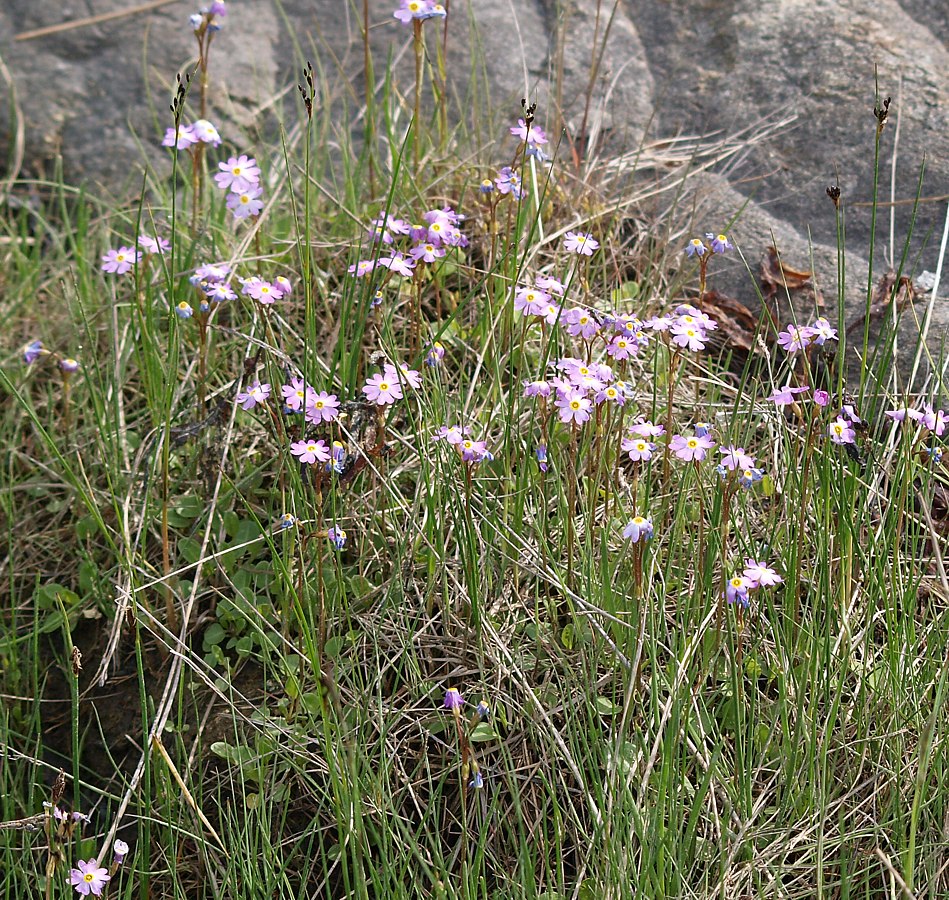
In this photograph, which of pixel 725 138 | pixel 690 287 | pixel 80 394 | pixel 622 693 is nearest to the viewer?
pixel 622 693

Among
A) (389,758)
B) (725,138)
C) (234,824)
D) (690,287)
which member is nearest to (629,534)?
(389,758)

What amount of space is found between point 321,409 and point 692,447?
0.66m

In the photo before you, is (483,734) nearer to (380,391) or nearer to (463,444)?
(463,444)

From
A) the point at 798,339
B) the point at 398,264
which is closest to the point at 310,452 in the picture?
the point at 398,264

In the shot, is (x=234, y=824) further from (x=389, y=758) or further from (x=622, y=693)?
(x=622, y=693)

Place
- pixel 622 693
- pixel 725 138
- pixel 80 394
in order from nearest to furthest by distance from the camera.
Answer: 1. pixel 622 693
2. pixel 80 394
3. pixel 725 138

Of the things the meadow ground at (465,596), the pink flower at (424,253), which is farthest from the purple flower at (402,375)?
the pink flower at (424,253)

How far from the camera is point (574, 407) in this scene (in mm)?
1884

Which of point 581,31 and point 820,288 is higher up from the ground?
point 581,31

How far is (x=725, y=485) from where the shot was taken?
198 centimetres

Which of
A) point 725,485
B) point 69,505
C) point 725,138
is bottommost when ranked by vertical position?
point 69,505

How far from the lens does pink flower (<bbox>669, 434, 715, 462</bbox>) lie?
187cm

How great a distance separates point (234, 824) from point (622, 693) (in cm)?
70

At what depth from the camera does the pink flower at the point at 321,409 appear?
194 centimetres
